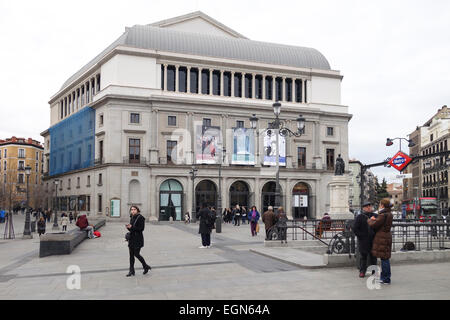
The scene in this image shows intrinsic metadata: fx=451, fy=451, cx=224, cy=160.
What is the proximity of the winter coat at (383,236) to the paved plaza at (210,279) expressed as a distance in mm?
736

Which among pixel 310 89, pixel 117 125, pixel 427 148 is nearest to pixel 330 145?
pixel 310 89

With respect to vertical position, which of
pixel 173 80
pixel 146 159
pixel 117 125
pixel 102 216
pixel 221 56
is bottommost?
pixel 102 216

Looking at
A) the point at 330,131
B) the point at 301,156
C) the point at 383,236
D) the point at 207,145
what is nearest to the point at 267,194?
the point at 301,156

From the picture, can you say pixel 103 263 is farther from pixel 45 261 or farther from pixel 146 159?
pixel 146 159

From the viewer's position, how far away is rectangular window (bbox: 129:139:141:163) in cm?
4997

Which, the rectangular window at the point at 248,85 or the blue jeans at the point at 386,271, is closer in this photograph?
the blue jeans at the point at 386,271

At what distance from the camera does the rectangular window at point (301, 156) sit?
56344 millimetres

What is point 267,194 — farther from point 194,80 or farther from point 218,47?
point 218,47

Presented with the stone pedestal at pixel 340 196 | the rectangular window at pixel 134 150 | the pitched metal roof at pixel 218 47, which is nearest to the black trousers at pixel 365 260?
the stone pedestal at pixel 340 196

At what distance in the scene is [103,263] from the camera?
45.2 ft

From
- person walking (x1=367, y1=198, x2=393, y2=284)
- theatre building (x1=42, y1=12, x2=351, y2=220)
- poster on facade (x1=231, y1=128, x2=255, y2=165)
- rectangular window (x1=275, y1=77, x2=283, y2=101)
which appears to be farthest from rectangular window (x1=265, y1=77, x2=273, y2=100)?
person walking (x1=367, y1=198, x2=393, y2=284)

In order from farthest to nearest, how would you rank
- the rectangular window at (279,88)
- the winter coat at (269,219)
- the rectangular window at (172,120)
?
the rectangular window at (279,88) < the rectangular window at (172,120) < the winter coat at (269,219)

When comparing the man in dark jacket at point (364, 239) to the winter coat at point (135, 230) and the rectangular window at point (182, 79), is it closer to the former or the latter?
the winter coat at point (135, 230)
